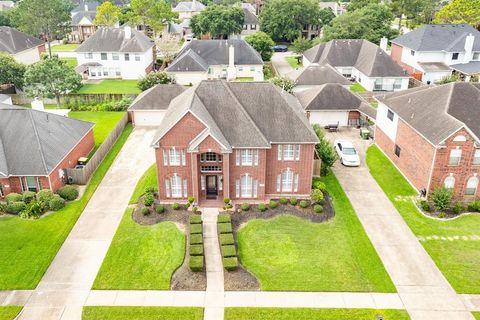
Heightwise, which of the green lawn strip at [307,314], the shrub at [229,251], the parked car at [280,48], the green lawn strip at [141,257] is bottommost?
the green lawn strip at [307,314]

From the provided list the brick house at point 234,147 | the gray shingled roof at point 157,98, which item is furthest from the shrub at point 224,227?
the gray shingled roof at point 157,98

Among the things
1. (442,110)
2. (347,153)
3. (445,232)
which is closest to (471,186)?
(445,232)

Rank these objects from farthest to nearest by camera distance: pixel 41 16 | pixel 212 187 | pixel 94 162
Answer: pixel 41 16
pixel 94 162
pixel 212 187

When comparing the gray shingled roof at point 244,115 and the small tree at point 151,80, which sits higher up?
the gray shingled roof at point 244,115

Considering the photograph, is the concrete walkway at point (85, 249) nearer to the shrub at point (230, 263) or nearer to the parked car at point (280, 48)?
the shrub at point (230, 263)

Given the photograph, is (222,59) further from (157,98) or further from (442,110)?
(442,110)

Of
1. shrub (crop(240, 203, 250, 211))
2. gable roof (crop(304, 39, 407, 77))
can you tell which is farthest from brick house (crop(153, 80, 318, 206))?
gable roof (crop(304, 39, 407, 77))
